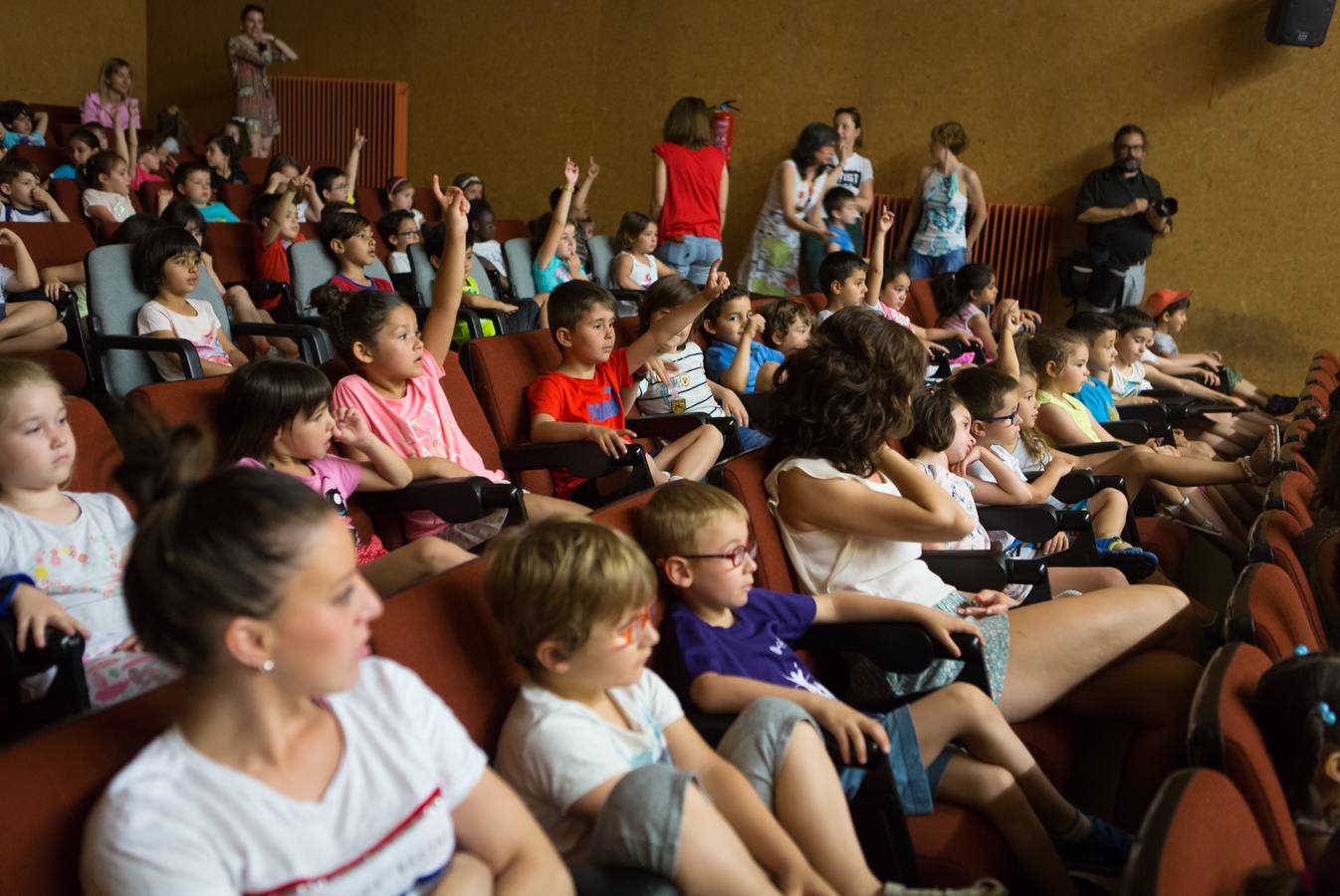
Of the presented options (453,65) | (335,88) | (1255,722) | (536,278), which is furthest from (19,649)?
(335,88)

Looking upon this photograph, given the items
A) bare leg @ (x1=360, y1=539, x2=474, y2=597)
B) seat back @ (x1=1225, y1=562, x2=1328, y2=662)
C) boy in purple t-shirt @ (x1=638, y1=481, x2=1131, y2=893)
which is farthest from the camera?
bare leg @ (x1=360, y1=539, x2=474, y2=597)

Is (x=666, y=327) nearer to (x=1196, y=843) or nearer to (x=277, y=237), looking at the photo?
(x=277, y=237)

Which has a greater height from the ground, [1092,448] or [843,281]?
[843,281]

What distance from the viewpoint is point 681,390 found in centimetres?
368

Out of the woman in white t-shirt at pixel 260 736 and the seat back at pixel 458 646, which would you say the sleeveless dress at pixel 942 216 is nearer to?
the seat back at pixel 458 646

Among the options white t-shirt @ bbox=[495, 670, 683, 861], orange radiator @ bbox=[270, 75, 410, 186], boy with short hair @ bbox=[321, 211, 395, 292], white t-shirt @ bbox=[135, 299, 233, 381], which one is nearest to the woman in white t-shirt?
white t-shirt @ bbox=[495, 670, 683, 861]

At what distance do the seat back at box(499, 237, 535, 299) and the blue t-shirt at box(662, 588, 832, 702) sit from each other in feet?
12.2

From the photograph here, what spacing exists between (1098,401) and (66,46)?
967cm

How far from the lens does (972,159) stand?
778cm

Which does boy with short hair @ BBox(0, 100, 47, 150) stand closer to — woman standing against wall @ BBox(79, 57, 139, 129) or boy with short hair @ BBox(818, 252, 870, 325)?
woman standing against wall @ BBox(79, 57, 139, 129)

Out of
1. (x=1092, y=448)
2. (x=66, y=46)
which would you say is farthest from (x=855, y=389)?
(x=66, y=46)

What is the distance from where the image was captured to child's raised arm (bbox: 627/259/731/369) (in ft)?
11.0

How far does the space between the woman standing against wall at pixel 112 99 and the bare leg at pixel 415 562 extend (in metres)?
6.89

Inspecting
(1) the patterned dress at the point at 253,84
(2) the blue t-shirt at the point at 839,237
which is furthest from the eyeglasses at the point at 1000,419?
(1) the patterned dress at the point at 253,84
